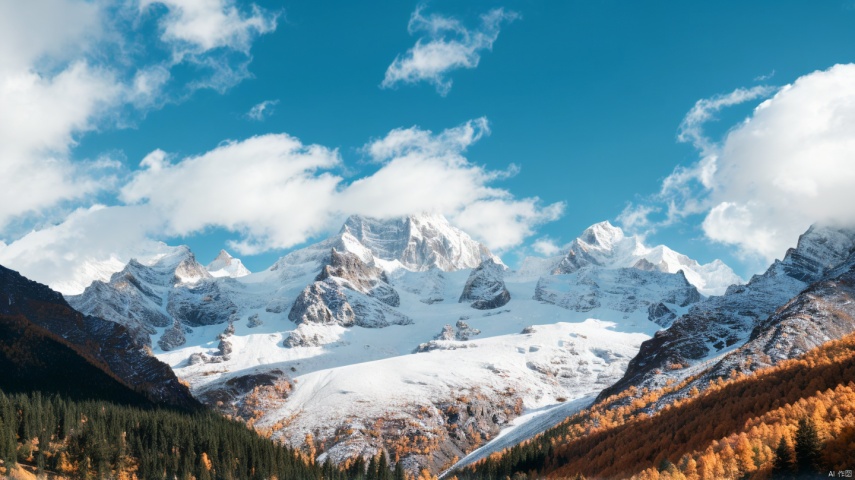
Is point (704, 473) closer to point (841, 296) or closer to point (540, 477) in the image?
point (540, 477)

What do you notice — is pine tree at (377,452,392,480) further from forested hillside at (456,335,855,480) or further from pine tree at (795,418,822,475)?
pine tree at (795,418,822,475)

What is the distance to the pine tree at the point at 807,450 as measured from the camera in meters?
72.6

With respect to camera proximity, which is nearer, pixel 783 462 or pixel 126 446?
pixel 783 462

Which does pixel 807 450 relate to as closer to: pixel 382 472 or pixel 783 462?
pixel 783 462

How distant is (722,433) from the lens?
112750 mm

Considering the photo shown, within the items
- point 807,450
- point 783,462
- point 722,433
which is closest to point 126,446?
point 722,433

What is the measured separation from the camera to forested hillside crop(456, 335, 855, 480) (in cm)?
7512

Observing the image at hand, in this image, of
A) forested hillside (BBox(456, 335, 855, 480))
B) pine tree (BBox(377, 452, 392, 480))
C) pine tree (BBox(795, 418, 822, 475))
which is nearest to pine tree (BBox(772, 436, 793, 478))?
forested hillside (BBox(456, 335, 855, 480))

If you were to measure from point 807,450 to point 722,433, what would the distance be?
41.4 meters

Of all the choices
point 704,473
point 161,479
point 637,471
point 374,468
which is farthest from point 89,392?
point 704,473

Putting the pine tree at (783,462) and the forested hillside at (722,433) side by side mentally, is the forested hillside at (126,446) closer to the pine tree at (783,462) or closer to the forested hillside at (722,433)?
the forested hillside at (722,433)

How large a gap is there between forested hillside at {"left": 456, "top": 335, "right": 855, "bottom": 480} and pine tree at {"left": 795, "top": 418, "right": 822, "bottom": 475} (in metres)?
0.10

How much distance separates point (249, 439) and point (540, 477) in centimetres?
7392

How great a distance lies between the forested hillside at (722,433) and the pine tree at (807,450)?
0.10m
